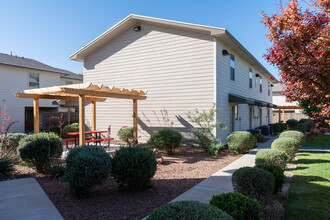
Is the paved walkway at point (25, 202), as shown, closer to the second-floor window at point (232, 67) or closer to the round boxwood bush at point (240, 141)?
the round boxwood bush at point (240, 141)

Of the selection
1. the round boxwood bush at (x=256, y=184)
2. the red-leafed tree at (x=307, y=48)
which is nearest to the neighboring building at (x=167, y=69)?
the red-leafed tree at (x=307, y=48)

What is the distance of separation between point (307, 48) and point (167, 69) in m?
8.50

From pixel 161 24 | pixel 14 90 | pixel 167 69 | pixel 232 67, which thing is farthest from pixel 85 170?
pixel 14 90

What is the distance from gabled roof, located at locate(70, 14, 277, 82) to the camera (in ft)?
34.4

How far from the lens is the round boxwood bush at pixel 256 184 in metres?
3.83

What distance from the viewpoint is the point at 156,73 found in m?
12.1

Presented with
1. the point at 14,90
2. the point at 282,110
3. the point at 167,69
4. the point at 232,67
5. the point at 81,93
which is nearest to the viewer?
the point at 81,93

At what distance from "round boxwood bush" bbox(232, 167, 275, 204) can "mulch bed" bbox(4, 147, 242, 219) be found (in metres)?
1.44

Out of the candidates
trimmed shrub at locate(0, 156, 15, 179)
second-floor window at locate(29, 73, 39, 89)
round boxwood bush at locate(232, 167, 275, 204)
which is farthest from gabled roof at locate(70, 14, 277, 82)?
trimmed shrub at locate(0, 156, 15, 179)

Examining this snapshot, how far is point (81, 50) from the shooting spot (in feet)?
45.6

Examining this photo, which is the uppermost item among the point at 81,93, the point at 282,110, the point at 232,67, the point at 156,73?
the point at 232,67

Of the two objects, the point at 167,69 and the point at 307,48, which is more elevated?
the point at 167,69

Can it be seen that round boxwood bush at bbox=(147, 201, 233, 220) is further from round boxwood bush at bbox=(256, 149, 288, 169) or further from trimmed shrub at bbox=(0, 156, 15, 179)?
trimmed shrub at bbox=(0, 156, 15, 179)

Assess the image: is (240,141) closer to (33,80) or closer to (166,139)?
(166,139)
